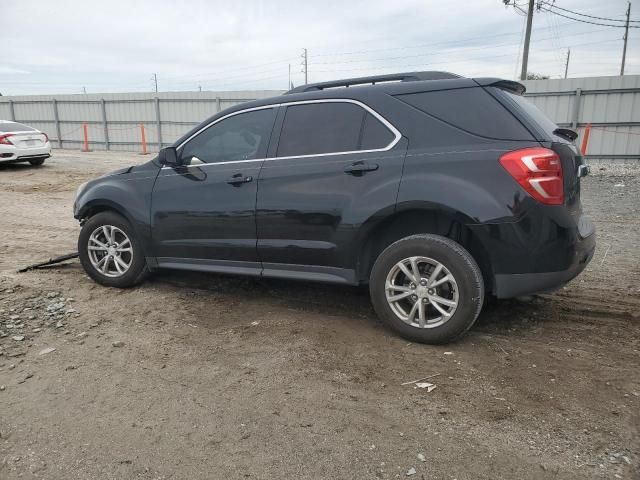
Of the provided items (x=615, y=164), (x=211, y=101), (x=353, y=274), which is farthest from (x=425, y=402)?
(x=211, y=101)

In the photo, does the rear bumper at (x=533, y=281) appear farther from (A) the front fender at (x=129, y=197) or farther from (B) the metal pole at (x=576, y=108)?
(B) the metal pole at (x=576, y=108)

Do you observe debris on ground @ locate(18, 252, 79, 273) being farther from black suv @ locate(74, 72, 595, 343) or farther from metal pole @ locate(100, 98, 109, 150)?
metal pole @ locate(100, 98, 109, 150)

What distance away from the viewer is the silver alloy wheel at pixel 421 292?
3.42 metres

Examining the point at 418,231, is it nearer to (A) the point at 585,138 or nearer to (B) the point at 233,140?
(B) the point at 233,140

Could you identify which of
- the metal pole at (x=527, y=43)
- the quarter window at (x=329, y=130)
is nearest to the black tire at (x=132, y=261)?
the quarter window at (x=329, y=130)

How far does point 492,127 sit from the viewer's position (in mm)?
3320

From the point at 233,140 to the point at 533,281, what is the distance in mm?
2689

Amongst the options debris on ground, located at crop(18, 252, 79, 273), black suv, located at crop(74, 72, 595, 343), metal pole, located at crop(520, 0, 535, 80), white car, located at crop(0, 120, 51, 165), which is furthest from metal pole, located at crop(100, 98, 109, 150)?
black suv, located at crop(74, 72, 595, 343)

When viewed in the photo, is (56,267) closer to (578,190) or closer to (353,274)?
(353,274)

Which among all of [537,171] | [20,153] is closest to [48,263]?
[537,171]

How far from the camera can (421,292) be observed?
3.48m

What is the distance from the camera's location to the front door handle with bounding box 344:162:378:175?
3604 millimetres

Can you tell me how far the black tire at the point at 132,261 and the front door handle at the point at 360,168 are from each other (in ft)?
7.53

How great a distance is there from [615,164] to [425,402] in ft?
52.0
